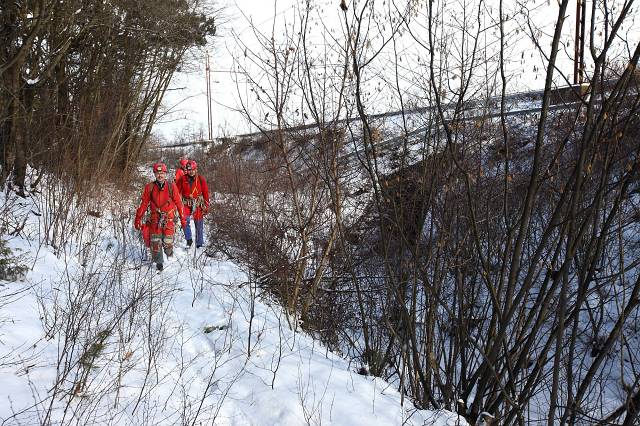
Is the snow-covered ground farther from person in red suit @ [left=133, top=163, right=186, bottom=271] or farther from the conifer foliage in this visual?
the conifer foliage

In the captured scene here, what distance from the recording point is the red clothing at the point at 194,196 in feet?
26.2

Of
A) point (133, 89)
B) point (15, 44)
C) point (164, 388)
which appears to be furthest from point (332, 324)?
point (133, 89)

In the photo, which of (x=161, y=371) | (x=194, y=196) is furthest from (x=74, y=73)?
(x=161, y=371)

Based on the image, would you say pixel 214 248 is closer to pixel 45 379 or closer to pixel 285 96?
pixel 285 96

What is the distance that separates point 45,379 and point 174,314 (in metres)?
1.76

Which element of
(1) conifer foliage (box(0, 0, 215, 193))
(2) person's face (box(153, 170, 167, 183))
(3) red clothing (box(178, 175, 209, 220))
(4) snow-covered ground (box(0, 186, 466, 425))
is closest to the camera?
(4) snow-covered ground (box(0, 186, 466, 425))

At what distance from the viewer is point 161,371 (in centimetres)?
317

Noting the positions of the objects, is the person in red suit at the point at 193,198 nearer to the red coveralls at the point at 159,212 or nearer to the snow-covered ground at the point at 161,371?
the red coveralls at the point at 159,212

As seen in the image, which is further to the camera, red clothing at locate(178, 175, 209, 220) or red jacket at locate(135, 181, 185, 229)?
red clothing at locate(178, 175, 209, 220)

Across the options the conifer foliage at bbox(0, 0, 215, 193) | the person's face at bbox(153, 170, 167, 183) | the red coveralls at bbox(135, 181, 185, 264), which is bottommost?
the red coveralls at bbox(135, 181, 185, 264)

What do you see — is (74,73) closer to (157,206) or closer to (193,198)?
(193,198)

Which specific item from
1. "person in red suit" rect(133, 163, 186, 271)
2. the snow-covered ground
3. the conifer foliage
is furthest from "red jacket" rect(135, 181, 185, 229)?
the snow-covered ground

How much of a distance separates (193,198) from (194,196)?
0.05 metres

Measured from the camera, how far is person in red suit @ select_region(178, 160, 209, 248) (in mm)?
7988
